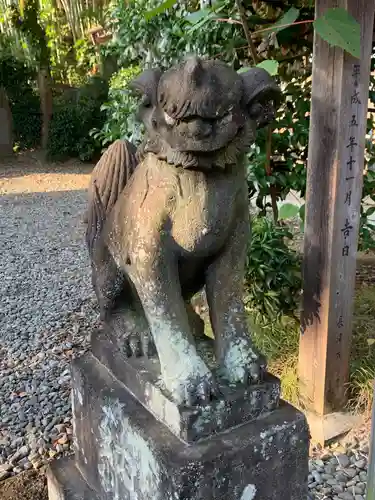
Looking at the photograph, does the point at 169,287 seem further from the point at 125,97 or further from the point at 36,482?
the point at 125,97

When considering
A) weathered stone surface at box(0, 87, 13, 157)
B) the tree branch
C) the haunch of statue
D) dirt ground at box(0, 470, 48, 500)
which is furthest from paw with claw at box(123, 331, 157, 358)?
weathered stone surface at box(0, 87, 13, 157)

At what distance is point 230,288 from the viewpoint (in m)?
1.25

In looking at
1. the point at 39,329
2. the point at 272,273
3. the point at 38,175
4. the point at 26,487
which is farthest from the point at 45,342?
the point at 38,175

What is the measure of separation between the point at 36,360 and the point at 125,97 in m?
2.07

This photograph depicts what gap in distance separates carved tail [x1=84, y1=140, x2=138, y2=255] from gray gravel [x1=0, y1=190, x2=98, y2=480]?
1.24 m

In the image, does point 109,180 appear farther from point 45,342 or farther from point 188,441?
point 45,342

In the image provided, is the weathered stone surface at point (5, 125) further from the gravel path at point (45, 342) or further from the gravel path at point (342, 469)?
the gravel path at point (342, 469)

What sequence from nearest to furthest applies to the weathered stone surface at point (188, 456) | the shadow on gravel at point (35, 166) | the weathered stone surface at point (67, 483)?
the weathered stone surface at point (188, 456) → the weathered stone surface at point (67, 483) → the shadow on gravel at point (35, 166)

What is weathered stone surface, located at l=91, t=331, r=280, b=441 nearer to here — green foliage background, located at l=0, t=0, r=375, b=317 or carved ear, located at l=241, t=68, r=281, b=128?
carved ear, located at l=241, t=68, r=281, b=128

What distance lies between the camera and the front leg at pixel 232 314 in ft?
3.98

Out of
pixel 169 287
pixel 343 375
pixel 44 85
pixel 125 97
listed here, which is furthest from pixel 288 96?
pixel 44 85

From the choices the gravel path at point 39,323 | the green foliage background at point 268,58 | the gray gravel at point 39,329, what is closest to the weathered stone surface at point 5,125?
the gravel path at point 39,323

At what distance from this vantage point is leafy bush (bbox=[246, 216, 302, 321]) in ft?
8.41

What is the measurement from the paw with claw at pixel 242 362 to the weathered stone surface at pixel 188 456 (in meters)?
0.10
